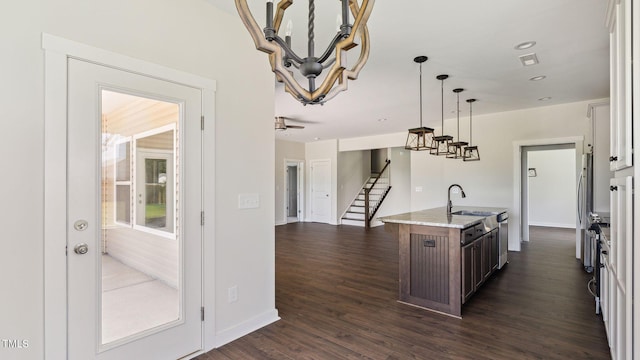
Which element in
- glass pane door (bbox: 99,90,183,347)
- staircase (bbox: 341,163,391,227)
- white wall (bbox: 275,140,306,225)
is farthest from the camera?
staircase (bbox: 341,163,391,227)

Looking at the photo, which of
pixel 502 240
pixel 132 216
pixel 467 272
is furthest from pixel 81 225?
pixel 502 240

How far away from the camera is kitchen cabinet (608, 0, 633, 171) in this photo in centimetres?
144

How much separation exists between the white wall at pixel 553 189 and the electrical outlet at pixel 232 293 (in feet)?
30.5

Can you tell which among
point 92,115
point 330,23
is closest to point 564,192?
point 330,23

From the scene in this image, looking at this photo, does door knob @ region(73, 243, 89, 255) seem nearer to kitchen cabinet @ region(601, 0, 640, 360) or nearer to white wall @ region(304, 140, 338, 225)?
kitchen cabinet @ region(601, 0, 640, 360)

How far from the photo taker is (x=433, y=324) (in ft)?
9.22

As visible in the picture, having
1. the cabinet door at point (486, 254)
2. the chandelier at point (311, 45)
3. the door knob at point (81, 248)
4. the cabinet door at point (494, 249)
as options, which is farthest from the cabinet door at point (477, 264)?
the door knob at point (81, 248)

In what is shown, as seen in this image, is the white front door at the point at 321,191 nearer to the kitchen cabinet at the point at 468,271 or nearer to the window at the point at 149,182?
the kitchen cabinet at the point at 468,271

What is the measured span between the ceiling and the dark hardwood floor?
2639mm

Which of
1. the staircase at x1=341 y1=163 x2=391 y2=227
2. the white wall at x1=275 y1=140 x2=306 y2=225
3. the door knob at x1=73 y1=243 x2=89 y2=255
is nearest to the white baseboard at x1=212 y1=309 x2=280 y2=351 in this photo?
the door knob at x1=73 y1=243 x2=89 y2=255

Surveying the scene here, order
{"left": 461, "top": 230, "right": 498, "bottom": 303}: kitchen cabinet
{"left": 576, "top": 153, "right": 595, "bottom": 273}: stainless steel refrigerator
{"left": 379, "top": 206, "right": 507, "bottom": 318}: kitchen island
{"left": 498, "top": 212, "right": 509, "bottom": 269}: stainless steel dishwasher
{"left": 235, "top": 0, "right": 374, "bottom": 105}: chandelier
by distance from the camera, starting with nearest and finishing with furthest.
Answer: {"left": 235, "top": 0, "right": 374, "bottom": 105}: chandelier
{"left": 379, "top": 206, "right": 507, "bottom": 318}: kitchen island
{"left": 461, "top": 230, "right": 498, "bottom": 303}: kitchen cabinet
{"left": 576, "top": 153, "right": 595, "bottom": 273}: stainless steel refrigerator
{"left": 498, "top": 212, "right": 509, "bottom": 269}: stainless steel dishwasher

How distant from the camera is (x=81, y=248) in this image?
1795 mm

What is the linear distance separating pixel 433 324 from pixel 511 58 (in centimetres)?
296

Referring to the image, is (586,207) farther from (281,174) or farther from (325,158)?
(281,174)
